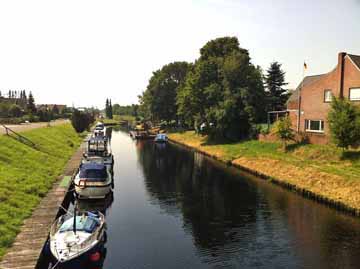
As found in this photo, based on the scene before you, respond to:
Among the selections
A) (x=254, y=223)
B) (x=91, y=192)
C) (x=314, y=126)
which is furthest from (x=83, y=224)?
(x=314, y=126)

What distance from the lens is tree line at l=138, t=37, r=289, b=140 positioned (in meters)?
62.2

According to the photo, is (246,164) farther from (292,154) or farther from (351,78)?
(351,78)

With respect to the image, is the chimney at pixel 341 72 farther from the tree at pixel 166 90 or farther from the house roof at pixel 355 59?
the tree at pixel 166 90

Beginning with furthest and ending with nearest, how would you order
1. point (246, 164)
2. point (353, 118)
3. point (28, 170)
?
point (246, 164)
point (353, 118)
point (28, 170)

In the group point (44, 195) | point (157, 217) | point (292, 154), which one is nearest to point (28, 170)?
point (44, 195)

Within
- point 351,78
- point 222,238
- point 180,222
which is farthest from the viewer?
point 351,78

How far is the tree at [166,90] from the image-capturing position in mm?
108125

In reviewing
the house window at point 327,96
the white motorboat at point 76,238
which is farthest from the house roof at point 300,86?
the white motorboat at point 76,238

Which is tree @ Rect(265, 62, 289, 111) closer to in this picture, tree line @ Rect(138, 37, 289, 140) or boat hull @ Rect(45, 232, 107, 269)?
tree line @ Rect(138, 37, 289, 140)

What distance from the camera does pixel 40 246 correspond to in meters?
18.1

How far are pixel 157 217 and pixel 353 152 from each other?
77.7ft

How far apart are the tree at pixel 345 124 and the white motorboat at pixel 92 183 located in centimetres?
2410

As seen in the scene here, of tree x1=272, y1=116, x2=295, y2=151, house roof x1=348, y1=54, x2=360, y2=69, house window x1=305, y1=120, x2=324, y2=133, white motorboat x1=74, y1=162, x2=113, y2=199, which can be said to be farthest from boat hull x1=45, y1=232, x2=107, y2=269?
house roof x1=348, y1=54, x2=360, y2=69

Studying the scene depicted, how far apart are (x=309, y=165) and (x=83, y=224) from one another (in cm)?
2681
